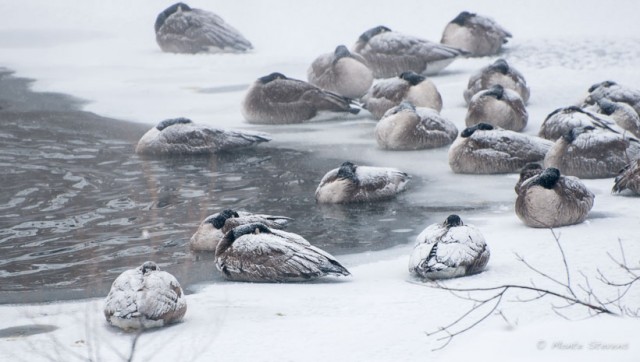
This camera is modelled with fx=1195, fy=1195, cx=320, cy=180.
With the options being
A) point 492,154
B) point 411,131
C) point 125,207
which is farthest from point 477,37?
point 125,207

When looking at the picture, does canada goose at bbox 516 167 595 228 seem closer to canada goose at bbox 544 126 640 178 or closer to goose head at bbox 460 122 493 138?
canada goose at bbox 544 126 640 178

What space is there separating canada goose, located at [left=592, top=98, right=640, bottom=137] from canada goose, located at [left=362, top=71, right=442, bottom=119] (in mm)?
2526

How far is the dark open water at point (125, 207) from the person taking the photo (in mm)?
8781

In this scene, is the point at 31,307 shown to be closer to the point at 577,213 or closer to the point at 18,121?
the point at 577,213

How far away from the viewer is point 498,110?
549 inches

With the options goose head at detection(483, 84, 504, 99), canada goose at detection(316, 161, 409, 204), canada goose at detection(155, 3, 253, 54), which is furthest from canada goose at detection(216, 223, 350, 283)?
canada goose at detection(155, 3, 253, 54)

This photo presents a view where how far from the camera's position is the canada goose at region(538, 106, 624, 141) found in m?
12.2

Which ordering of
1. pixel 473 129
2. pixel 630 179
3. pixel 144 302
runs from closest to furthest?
pixel 144 302
pixel 630 179
pixel 473 129

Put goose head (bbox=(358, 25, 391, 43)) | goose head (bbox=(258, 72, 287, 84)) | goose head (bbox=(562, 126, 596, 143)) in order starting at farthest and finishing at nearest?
goose head (bbox=(358, 25, 391, 43)) < goose head (bbox=(258, 72, 287, 84)) < goose head (bbox=(562, 126, 596, 143))

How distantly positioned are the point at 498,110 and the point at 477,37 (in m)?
5.40

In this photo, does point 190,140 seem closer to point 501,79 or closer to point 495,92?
point 495,92

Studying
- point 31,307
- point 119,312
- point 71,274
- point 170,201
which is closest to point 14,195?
point 170,201

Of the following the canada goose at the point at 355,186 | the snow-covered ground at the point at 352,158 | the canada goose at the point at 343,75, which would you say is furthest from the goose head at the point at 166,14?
the canada goose at the point at 355,186

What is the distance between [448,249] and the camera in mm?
8055
